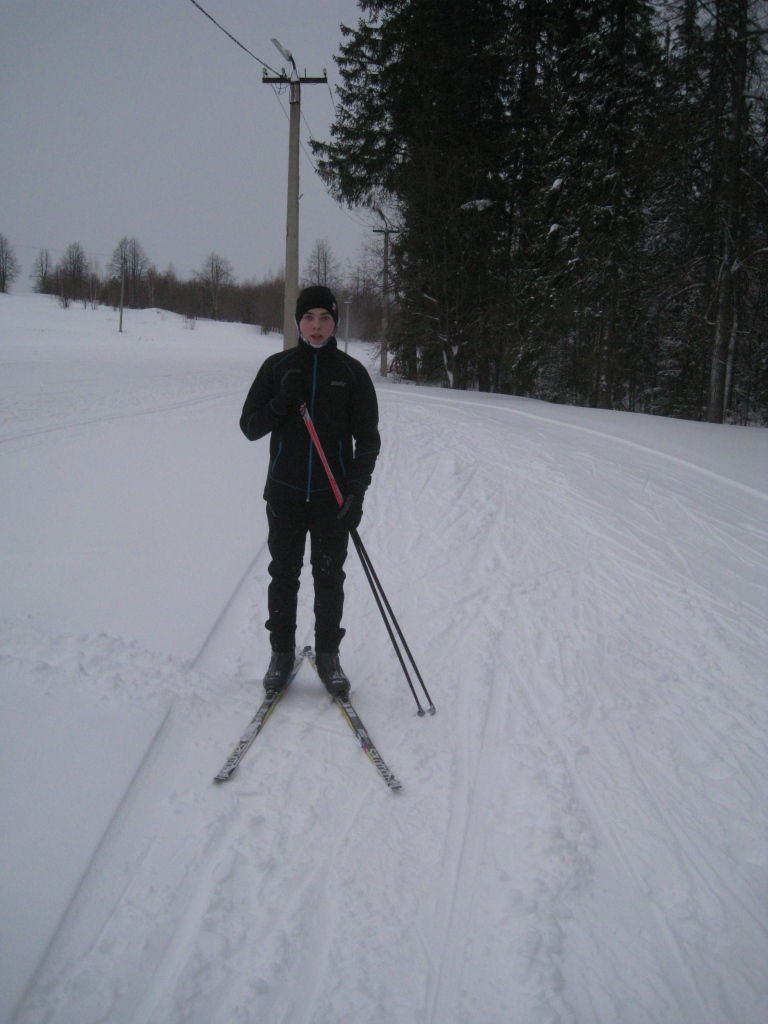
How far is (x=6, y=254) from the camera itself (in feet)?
220

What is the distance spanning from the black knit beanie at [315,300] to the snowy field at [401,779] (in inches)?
81.0

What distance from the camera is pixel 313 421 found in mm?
3068

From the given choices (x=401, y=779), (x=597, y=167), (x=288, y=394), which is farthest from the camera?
(x=597, y=167)

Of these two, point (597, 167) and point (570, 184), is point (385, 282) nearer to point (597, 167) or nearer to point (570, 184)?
point (570, 184)

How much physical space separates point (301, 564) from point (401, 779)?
1.19 meters

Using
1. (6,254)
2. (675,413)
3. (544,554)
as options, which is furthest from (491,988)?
(6,254)

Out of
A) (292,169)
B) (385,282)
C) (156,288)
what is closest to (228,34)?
(292,169)

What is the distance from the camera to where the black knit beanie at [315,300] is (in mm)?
2979

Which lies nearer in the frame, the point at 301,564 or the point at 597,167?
the point at 301,564

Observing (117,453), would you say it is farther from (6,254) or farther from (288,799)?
(6,254)

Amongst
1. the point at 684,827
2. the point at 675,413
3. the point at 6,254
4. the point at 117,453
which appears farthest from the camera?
the point at 6,254

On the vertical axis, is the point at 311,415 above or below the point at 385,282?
below

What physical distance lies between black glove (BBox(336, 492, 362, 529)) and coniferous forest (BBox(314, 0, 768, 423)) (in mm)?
13569

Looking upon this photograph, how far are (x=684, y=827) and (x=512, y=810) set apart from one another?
0.70 metres
